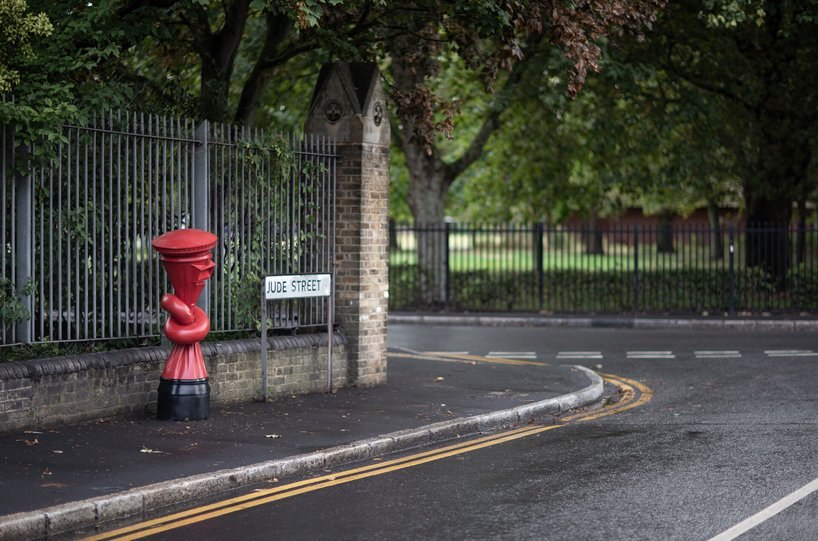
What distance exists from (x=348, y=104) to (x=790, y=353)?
26.8 ft

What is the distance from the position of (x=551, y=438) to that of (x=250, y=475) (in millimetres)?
2966

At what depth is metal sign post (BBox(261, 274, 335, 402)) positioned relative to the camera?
37.4 feet

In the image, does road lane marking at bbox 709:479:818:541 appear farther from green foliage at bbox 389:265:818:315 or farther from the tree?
green foliage at bbox 389:265:818:315

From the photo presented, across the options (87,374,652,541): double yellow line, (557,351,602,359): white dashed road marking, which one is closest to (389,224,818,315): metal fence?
(557,351,602,359): white dashed road marking

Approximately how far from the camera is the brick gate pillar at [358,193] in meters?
12.6

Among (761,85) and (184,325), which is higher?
(761,85)

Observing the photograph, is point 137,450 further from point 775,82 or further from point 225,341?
point 775,82

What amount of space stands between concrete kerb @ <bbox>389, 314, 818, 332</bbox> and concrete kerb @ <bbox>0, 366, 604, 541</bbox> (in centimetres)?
1163

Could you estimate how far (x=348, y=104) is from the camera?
12.6m

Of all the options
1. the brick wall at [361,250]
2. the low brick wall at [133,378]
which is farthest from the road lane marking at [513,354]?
the low brick wall at [133,378]

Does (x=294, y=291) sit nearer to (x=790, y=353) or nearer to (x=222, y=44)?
(x=222, y=44)

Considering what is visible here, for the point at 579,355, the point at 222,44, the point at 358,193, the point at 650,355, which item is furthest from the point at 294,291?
the point at 650,355

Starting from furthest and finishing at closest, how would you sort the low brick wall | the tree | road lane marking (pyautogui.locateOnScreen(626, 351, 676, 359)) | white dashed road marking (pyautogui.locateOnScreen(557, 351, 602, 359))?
the tree < white dashed road marking (pyautogui.locateOnScreen(557, 351, 602, 359)) < road lane marking (pyautogui.locateOnScreen(626, 351, 676, 359)) < the low brick wall

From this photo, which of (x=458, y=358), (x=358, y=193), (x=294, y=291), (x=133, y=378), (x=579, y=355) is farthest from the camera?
(x=579, y=355)
